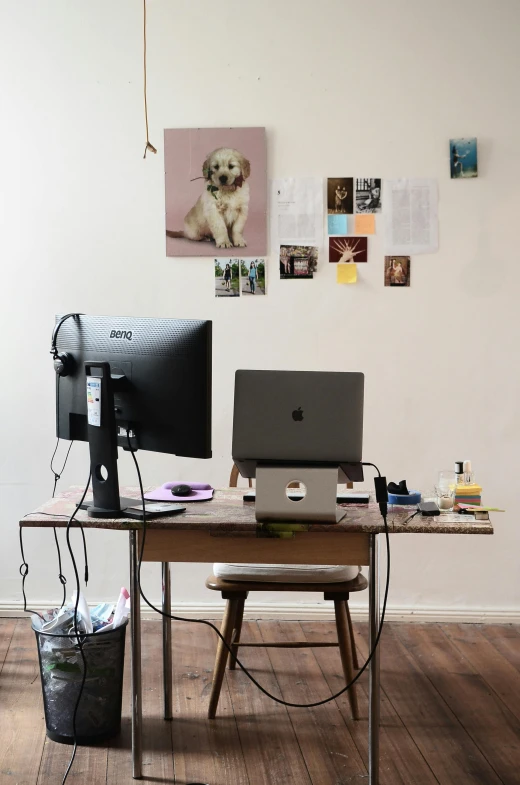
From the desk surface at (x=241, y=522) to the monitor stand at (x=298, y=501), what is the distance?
1.3 inches

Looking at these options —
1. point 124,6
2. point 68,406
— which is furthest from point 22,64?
point 68,406

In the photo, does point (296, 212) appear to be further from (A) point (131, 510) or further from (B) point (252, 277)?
(A) point (131, 510)

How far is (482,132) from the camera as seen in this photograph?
3.44 meters

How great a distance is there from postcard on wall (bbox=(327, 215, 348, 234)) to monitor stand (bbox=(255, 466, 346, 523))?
158 centimetres

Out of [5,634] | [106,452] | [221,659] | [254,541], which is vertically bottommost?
[5,634]

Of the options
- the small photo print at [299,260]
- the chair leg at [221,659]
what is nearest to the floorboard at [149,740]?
the chair leg at [221,659]

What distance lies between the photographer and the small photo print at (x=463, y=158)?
3.43 m

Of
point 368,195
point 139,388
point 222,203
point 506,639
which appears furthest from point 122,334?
point 506,639

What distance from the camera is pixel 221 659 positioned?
262 centimetres

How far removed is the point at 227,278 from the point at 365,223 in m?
0.59

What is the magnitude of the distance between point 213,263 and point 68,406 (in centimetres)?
128

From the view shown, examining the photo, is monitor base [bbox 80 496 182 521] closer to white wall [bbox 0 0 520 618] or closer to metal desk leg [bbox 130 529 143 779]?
metal desk leg [bbox 130 529 143 779]

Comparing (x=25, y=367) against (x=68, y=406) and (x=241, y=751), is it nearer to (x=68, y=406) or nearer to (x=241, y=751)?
(x=68, y=406)

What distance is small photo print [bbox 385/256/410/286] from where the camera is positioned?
11.4 feet
